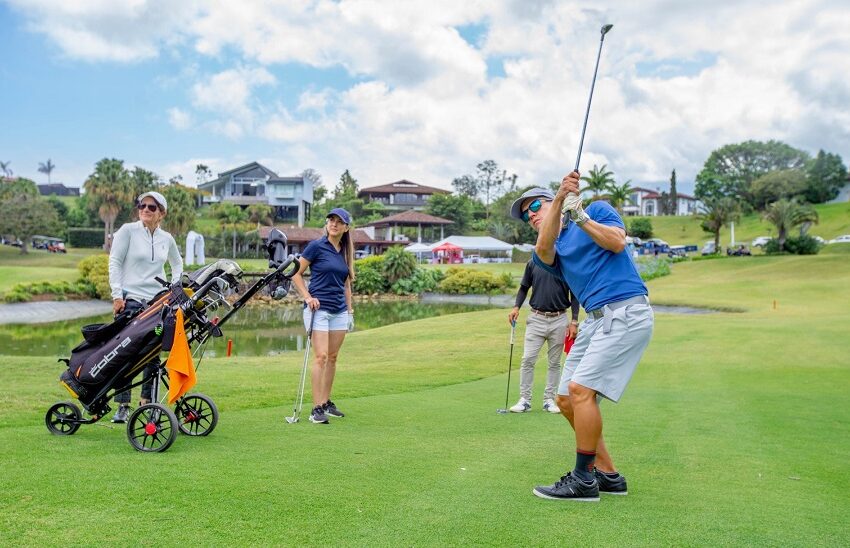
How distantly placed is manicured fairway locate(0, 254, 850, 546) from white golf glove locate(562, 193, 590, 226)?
6.28ft

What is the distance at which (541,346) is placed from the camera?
33.0 ft

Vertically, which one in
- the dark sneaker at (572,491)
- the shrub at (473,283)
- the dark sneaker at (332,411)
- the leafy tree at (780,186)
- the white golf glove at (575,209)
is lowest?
the shrub at (473,283)

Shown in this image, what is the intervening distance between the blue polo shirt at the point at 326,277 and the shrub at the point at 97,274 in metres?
42.9

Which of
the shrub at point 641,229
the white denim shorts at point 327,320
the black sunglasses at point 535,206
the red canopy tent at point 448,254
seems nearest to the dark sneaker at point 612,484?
the black sunglasses at point 535,206

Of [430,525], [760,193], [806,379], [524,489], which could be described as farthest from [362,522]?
[760,193]

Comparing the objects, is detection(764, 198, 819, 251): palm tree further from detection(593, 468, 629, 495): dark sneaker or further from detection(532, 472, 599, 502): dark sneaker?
detection(532, 472, 599, 502): dark sneaker

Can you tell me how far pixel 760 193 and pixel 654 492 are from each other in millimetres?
126601

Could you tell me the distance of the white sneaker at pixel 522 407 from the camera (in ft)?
32.0

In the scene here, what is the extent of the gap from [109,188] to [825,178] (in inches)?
4254

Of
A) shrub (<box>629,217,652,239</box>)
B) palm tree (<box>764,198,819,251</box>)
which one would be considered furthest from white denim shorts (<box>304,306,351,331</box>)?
shrub (<box>629,217,652,239</box>)

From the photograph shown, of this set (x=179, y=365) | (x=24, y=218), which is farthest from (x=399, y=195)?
(x=179, y=365)

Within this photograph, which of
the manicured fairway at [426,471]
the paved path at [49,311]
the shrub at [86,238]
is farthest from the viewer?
the shrub at [86,238]

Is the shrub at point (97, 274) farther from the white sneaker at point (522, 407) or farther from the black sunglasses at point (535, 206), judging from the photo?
the black sunglasses at point (535, 206)

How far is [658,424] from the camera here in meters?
8.70
